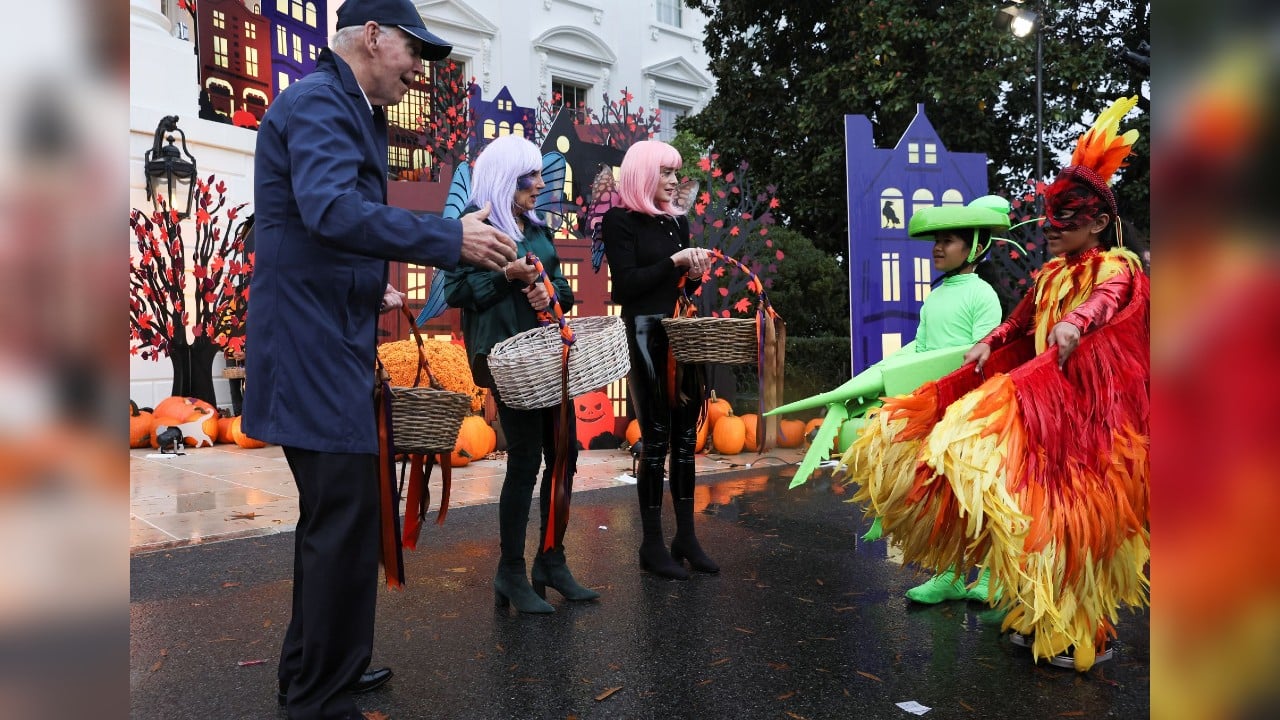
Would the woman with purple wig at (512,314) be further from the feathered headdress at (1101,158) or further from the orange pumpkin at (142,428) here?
the orange pumpkin at (142,428)

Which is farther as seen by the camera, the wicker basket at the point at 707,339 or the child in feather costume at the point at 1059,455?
the wicker basket at the point at 707,339

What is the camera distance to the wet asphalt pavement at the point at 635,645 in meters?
3.05

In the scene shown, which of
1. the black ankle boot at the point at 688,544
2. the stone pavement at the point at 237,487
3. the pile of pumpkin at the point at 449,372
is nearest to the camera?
the black ankle boot at the point at 688,544

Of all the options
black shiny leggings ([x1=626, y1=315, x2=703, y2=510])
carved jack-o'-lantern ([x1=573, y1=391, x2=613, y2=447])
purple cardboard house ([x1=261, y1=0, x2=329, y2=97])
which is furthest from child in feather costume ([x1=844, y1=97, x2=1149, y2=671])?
purple cardboard house ([x1=261, y1=0, x2=329, y2=97])

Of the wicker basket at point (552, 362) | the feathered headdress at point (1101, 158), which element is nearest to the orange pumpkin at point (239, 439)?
the wicker basket at point (552, 362)

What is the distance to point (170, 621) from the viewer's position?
3.95 meters

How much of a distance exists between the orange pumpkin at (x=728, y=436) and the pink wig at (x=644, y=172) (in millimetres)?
4944

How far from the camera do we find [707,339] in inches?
170

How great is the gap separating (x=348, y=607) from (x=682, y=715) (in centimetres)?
112

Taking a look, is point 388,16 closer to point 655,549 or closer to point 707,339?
point 707,339

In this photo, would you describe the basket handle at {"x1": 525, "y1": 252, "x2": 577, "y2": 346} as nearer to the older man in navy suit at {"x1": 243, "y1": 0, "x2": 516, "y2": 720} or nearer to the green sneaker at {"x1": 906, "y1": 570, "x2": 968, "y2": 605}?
the older man in navy suit at {"x1": 243, "y1": 0, "x2": 516, "y2": 720}

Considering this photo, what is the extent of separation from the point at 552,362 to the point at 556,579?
3.88 ft
